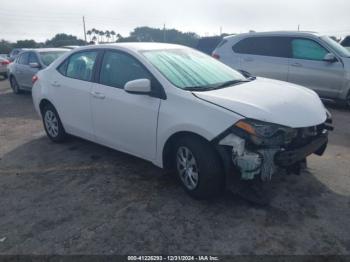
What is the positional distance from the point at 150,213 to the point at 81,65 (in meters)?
2.58

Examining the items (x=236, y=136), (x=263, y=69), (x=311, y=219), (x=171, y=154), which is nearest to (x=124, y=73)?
(x=171, y=154)

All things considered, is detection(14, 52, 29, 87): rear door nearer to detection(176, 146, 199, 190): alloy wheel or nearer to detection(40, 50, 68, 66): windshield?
detection(40, 50, 68, 66): windshield

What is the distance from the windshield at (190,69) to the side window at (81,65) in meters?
0.98

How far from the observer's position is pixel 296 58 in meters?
7.53

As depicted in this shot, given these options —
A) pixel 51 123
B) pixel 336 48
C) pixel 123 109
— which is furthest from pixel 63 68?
pixel 336 48

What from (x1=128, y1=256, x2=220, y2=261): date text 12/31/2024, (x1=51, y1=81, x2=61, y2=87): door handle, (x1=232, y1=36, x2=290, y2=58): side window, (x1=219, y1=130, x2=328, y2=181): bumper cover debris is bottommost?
(x1=128, y1=256, x2=220, y2=261): date text 12/31/2024

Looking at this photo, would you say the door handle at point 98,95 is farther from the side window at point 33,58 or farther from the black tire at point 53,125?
the side window at point 33,58

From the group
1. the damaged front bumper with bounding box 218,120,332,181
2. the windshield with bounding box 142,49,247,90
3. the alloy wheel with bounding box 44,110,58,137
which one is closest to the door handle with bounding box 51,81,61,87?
the alloy wheel with bounding box 44,110,58,137

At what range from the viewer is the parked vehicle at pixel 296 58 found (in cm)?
706

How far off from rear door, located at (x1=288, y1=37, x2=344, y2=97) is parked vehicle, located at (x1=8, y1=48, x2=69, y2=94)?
22.0 feet

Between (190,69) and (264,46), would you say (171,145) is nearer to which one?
(190,69)

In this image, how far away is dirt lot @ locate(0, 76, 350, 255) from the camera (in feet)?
9.07

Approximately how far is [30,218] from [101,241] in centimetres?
93

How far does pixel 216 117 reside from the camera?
3.05 metres
